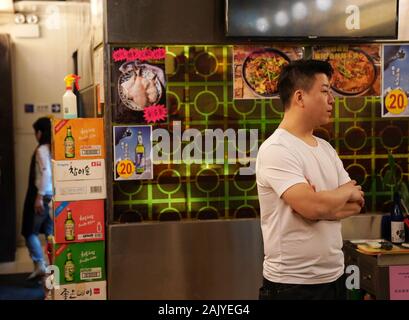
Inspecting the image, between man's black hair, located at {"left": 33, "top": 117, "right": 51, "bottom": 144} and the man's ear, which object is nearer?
the man's ear

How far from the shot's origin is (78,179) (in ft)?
13.0

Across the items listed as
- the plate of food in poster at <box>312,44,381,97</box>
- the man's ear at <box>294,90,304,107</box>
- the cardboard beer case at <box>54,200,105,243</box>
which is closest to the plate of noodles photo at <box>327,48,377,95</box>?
the plate of food in poster at <box>312,44,381,97</box>

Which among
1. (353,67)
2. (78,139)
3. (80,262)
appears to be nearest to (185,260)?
(80,262)

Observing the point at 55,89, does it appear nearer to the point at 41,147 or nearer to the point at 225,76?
the point at 41,147

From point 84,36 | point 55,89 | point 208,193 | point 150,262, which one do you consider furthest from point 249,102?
point 55,89

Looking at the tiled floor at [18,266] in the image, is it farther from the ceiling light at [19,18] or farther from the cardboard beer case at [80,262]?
the cardboard beer case at [80,262]

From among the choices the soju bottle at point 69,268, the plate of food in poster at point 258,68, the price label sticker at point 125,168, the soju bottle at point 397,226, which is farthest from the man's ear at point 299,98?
the soju bottle at point 69,268

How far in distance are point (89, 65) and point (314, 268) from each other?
297cm

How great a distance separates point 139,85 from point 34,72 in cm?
358

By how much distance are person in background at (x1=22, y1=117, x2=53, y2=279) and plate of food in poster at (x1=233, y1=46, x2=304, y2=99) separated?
2.62 metres

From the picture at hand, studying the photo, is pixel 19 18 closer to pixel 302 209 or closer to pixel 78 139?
pixel 78 139

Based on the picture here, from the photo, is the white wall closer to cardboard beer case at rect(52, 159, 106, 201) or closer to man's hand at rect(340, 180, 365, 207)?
cardboard beer case at rect(52, 159, 106, 201)

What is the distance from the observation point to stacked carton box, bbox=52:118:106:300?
3.92 metres
